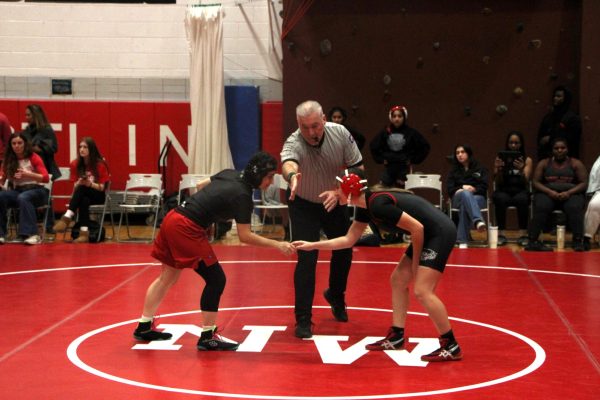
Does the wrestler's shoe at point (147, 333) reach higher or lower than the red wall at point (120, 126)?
lower

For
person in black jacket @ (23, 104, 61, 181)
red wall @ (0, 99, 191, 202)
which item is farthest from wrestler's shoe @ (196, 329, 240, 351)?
red wall @ (0, 99, 191, 202)

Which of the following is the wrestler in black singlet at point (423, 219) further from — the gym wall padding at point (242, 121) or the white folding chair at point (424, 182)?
the gym wall padding at point (242, 121)

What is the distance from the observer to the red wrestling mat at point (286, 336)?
17.6ft

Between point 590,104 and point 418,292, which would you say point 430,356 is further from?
point 590,104

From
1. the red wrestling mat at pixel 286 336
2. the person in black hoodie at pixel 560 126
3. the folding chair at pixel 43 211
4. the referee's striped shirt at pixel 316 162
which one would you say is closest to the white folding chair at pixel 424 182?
the person in black hoodie at pixel 560 126

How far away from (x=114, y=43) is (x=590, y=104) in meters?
7.35

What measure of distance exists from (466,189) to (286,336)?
223 inches

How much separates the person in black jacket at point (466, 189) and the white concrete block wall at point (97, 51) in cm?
369

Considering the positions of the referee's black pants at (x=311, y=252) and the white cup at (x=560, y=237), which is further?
the white cup at (x=560, y=237)

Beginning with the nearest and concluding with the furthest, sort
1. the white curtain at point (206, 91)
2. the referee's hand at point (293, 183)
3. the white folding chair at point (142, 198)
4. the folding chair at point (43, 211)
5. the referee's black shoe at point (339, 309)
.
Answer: the referee's hand at point (293, 183) → the referee's black shoe at point (339, 309) → the folding chair at point (43, 211) → the white folding chair at point (142, 198) → the white curtain at point (206, 91)

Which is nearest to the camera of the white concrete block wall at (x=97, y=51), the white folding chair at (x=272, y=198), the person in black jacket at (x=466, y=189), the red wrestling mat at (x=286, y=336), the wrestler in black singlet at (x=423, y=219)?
the red wrestling mat at (x=286, y=336)

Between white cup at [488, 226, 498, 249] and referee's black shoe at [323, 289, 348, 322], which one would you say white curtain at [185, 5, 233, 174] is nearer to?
white cup at [488, 226, 498, 249]

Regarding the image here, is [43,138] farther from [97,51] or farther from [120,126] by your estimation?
[97,51]

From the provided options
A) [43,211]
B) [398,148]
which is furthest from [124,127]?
[398,148]
